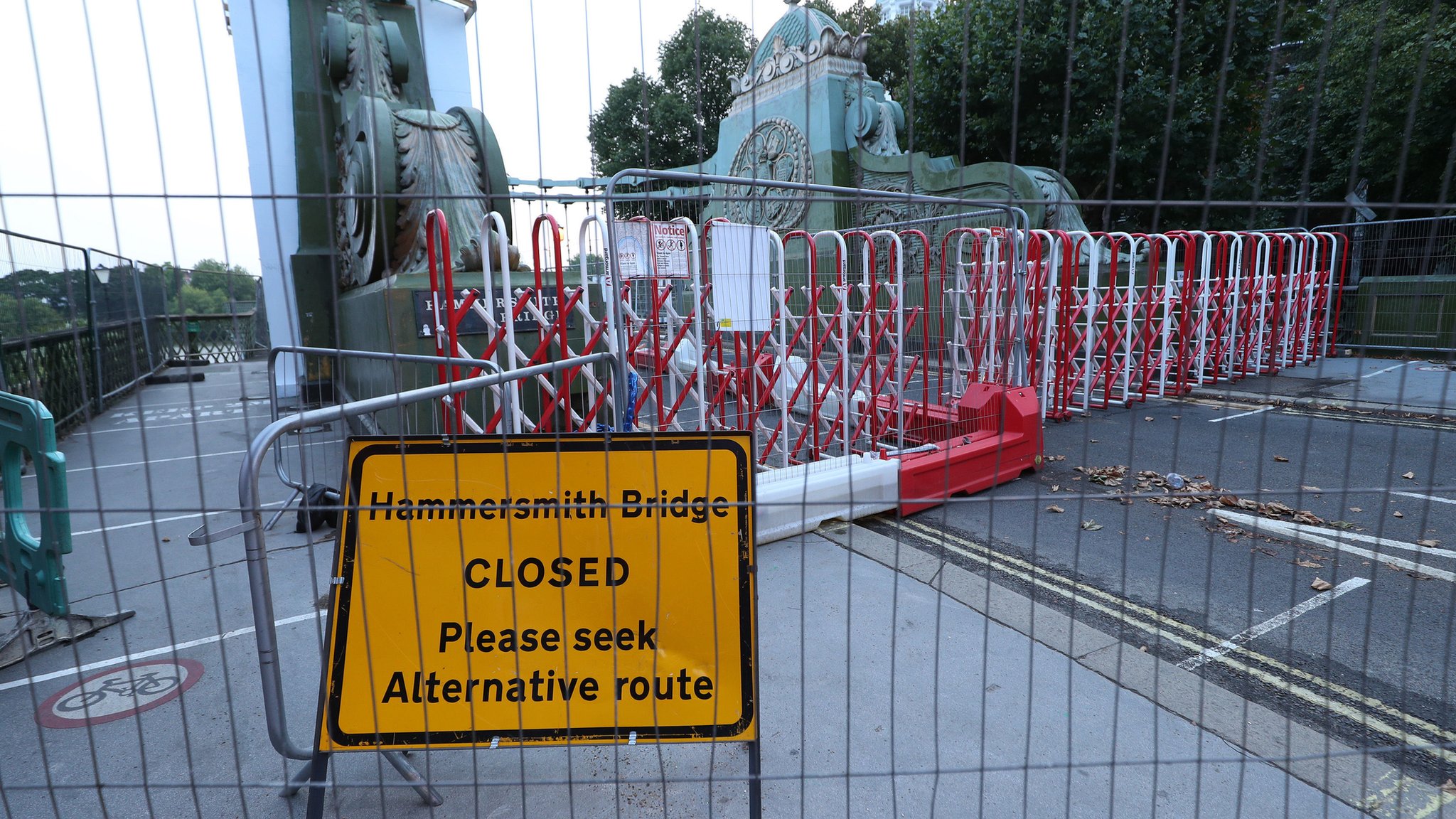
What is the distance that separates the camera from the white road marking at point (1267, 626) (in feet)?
10.6

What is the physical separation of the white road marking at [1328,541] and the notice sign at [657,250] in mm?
3664

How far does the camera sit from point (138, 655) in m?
3.44

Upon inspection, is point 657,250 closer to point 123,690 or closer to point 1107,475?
point 123,690

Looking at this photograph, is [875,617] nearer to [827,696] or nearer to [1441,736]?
[827,696]

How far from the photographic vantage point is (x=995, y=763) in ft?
8.33

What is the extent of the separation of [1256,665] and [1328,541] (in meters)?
1.96

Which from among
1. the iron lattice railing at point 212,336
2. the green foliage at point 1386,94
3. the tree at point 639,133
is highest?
the tree at point 639,133

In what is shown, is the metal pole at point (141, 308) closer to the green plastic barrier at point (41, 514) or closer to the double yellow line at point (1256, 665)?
the green plastic barrier at point (41, 514)

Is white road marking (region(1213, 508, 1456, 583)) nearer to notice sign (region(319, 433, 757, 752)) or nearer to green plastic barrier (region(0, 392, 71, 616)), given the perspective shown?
notice sign (region(319, 433, 757, 752))

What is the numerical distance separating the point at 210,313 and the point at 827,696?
8.46 ft

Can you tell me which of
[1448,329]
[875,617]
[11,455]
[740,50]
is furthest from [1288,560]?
[740,50]

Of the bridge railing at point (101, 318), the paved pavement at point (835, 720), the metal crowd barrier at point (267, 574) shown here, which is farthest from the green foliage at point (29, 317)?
the metal crowd barrier at point (267, 574)

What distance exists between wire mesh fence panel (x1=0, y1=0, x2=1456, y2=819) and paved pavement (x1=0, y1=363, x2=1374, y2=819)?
23 mm

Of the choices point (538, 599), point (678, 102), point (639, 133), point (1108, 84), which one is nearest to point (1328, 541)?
point (538, 599)
